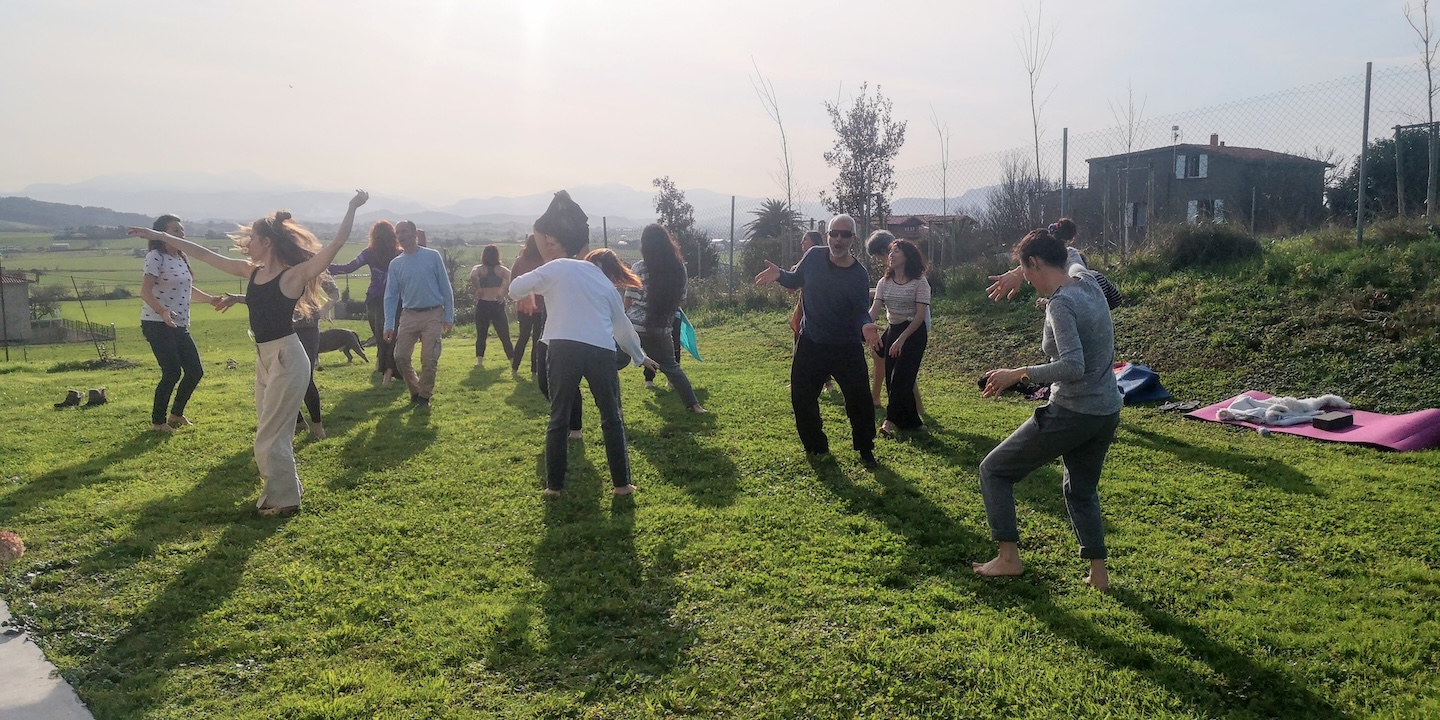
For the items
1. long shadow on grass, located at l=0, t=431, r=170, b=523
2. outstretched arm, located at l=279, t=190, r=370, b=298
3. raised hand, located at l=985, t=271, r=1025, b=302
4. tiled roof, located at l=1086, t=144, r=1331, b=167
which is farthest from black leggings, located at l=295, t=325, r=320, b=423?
tiled roof, located at l=1086, t=144, r=1331, b=167

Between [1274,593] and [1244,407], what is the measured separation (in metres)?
4.29

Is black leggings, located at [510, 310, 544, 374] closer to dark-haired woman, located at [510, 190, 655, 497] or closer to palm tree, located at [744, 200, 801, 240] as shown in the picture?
dark-haired woman, located at [510, 190, 655, 497]

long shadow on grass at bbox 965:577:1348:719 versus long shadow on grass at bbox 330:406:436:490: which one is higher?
Result: long shadow on grass at bbox 330:406:436:490

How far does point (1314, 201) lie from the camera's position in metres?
17.2

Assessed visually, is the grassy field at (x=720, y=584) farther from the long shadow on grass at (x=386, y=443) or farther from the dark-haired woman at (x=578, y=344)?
the dark-haired woman at (x=578, y=344)

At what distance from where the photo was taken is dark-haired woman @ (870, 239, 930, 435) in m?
7.02

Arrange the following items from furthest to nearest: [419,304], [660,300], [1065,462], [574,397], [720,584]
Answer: [419,304] → [660,300] → [574,397] → [720,584] → [1065,462]

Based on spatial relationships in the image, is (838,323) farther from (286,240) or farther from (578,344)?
(286,240)

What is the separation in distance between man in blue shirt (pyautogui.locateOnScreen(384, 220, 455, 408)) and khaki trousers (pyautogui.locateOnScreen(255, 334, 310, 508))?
313 centimetres

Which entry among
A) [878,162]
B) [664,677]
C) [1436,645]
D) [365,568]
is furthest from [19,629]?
[878,162]

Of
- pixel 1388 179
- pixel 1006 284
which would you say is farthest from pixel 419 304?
pixel 1388 179

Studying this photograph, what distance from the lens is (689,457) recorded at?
6.55 m

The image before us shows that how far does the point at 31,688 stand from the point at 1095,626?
14.0 feet

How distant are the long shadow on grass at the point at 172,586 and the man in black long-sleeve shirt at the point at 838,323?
12.1 feet
